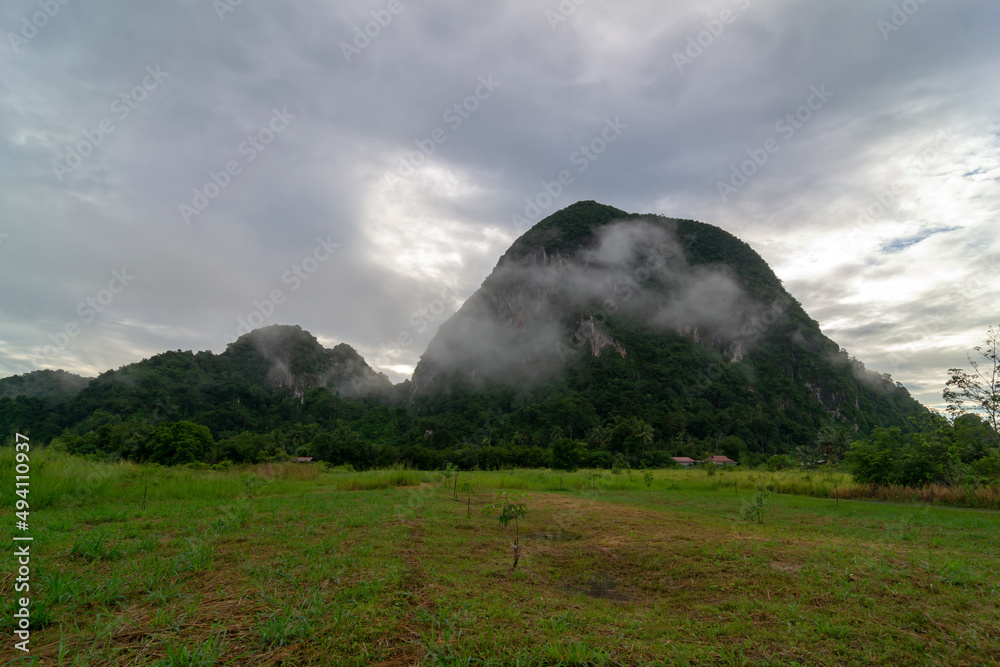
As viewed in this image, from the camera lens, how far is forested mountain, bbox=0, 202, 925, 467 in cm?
5853

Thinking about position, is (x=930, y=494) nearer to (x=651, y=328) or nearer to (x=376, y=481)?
(x=376, y=481)

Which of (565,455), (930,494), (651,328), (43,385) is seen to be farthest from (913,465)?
(43,385)

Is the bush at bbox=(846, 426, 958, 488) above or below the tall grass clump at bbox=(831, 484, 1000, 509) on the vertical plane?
above

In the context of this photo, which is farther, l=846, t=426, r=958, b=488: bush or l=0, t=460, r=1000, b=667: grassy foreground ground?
l=846, t=426, r=958, b=488: bush

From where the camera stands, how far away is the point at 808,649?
10.5 feet

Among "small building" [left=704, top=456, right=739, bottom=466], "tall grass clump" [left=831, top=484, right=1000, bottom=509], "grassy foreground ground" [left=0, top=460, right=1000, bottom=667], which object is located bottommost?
"small building" [left=704, top=456, right=739, bottom=466]

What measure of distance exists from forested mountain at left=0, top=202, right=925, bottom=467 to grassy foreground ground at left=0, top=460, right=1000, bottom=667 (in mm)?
31149

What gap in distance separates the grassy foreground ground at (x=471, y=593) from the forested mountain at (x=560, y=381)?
102 ft

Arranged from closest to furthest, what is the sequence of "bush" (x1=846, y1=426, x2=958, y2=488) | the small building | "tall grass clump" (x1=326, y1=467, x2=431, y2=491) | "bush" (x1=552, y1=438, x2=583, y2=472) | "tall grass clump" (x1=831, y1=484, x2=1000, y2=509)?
"tall grass clump" (x1=831, y1=484, x2=1000, y2=509)
"tall grass clump" (x1=326, y1=467, x2=431, y2=491)
"bush" (x1=846, y1=426, x2=958, y2=488)
"bush" (x1=552, y1=438, x2=583, y2=472)
the small building

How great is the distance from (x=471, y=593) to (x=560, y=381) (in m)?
109

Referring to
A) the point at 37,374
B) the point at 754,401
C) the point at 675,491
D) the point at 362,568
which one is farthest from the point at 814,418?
the point at 37,374

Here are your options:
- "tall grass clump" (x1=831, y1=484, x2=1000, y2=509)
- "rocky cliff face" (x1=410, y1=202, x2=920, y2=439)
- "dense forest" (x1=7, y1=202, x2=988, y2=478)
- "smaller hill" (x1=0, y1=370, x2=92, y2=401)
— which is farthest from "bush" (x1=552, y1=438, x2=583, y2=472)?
"smaller hill" (x1=0, y1=370, x2=92, y2=401)

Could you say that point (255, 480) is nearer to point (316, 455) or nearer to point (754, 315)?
point (316, 455)

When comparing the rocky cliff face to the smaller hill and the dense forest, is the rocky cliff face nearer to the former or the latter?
the dense forest
